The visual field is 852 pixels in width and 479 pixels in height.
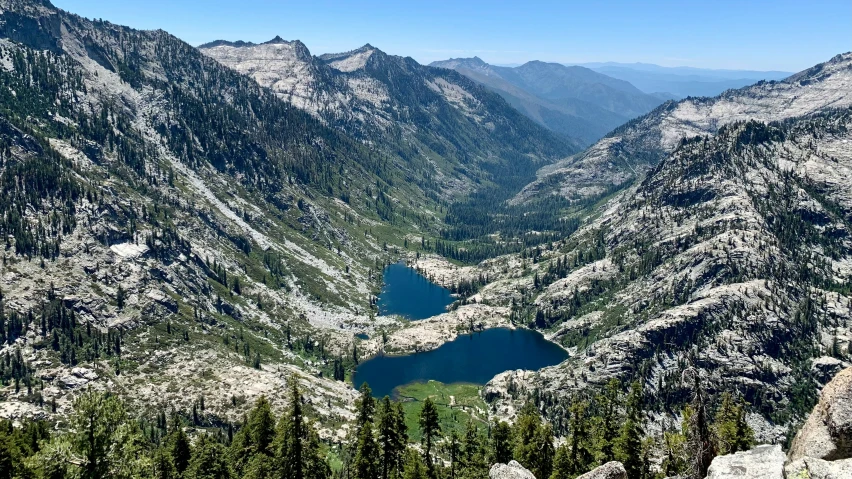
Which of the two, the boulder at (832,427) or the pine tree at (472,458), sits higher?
the boulder at (832,427)

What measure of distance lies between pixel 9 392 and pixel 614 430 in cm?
19664

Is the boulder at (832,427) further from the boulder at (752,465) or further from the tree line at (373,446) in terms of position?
the tree line at (373,446)

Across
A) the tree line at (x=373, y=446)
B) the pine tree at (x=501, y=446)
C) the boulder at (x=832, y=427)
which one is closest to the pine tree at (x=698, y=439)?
the tree line at (x=373, y=446)

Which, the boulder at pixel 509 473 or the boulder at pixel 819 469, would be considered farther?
the boulder at pixel 509 473

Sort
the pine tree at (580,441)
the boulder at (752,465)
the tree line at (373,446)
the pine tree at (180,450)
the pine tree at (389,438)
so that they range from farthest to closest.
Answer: the pine tree at (180,450) < the pine tree at (580,441) < the pine tree at (389,438) < the tree line at (373,446) < the boulder at (752,465)

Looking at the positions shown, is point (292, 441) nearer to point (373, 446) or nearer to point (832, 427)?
point (373, 446)

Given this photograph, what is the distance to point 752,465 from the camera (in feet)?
97.2

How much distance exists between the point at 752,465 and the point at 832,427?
4.78 meters

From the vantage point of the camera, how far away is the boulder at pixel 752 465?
93.6ft

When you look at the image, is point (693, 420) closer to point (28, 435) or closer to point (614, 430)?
point (614, 430)

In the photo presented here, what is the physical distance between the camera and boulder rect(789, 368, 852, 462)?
27.9 meters

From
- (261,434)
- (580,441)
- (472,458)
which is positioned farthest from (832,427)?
(261,434)

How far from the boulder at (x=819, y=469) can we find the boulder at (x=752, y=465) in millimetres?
868

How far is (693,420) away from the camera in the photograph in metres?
37.0
